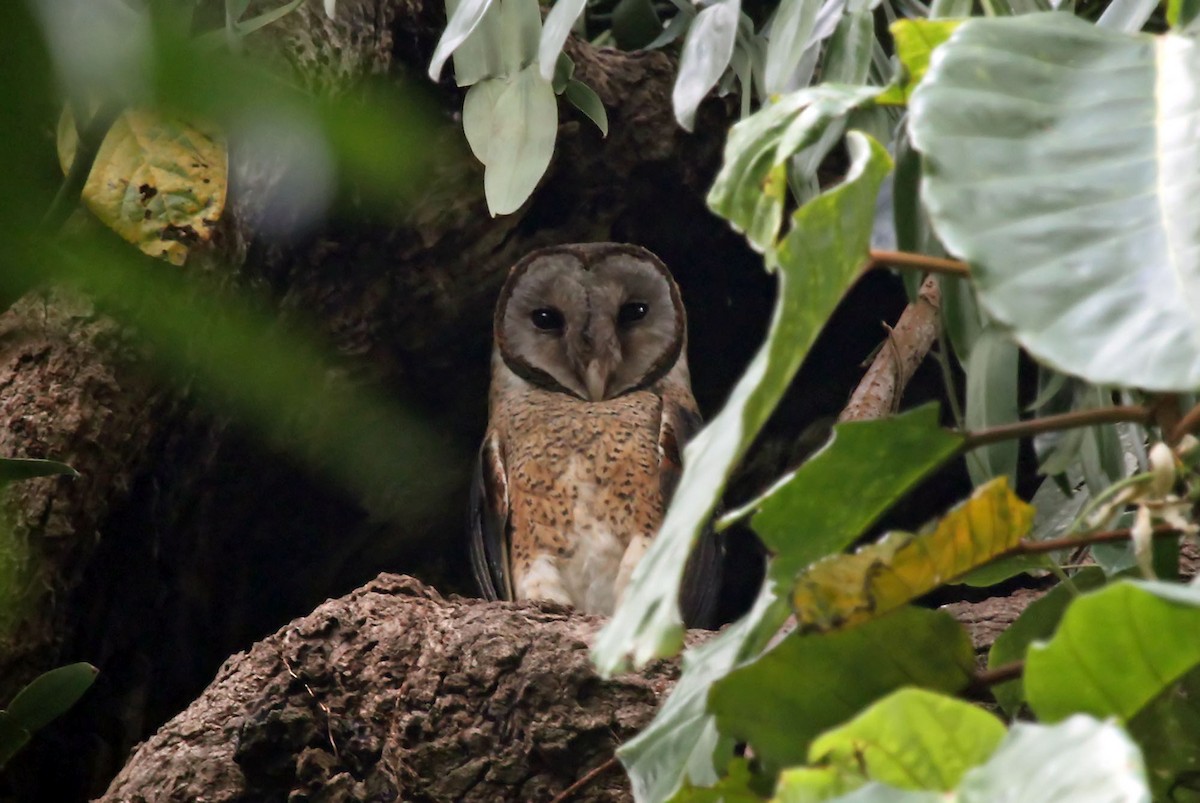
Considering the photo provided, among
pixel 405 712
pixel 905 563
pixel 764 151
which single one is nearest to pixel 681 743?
pixel 905 563

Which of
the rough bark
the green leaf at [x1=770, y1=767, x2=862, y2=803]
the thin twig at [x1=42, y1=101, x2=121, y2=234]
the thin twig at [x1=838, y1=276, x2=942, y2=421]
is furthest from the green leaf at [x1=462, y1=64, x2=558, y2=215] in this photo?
the green leaf at [x1=770, y1=767, x2=862, y2=803]

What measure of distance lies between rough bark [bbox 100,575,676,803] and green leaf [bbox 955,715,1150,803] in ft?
3.71

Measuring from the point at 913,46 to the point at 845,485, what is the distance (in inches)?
13.5

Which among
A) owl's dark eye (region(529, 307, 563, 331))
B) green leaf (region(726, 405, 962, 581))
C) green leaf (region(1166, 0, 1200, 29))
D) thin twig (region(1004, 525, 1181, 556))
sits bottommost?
owl's dark eye (region(529, 307, 563, 331))

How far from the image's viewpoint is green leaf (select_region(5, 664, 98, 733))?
1.86 m

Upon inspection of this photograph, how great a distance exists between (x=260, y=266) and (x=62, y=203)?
1.60 m

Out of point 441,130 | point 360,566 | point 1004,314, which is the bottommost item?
point 360,566

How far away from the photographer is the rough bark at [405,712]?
5.57 ft

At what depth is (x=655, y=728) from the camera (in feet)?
2.91

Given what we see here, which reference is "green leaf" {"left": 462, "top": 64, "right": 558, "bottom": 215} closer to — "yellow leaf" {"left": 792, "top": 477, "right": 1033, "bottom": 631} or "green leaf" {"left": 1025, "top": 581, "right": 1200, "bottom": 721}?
"yellow leaf" {"left": 792, "top": 477, "right": 1033, "bottom": 631}

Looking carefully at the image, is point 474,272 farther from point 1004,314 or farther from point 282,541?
point 1004,314

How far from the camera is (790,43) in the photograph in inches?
62.1

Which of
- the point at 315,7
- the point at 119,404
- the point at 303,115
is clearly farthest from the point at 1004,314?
the point at 315,7

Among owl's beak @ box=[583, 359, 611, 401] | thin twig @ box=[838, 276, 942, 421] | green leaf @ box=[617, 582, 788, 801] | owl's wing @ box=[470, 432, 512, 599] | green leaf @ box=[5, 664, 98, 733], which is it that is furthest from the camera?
owl's beak @ box=[583, 359, 611, 401]
